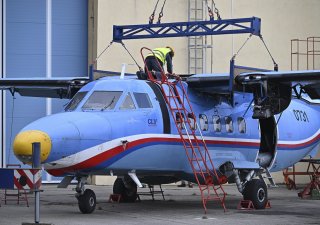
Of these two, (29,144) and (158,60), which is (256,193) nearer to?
(158,60)

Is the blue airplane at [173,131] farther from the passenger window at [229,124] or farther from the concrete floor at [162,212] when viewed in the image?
the concrete floor at [162,212]

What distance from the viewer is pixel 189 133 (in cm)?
1867

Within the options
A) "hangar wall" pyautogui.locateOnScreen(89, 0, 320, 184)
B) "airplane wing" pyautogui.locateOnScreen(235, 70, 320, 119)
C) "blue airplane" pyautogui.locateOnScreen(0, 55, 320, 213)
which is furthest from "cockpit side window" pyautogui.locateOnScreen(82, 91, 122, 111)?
"hangar wall" pyautogui.locateOnScreen(89, 0, 320, 184)

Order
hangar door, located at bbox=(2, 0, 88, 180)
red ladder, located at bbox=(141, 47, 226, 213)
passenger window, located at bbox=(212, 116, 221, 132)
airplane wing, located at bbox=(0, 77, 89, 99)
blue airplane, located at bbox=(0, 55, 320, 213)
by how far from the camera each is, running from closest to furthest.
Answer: blue airplane, located at bbox=(0, 55, 320, 213) < red ladder, located at bbox=(141, 47, 226, 213) < passenger window, located at bbox=(212, 116, 221, 132) < airplane wing, located at bbox=(0, 77, 89, 99) < hangar door, located at bbox=(2, 0, 88, 180)

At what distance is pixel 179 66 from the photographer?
30.8m

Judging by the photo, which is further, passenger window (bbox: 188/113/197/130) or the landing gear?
the landing gear

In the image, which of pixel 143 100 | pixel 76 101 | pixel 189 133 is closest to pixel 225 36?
pixel 189 133

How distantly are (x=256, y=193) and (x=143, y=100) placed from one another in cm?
370

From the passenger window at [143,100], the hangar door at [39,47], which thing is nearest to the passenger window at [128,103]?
the passenger window at [143,100]

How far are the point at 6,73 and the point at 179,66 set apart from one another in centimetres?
655

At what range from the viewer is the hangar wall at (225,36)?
29.6 meters

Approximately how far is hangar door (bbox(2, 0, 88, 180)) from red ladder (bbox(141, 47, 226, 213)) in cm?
1146

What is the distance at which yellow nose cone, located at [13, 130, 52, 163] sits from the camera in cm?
1506

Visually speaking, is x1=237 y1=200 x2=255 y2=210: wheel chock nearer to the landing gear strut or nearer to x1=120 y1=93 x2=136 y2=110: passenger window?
x1=120 y1=93 x2=136 y2=110: passenger window
